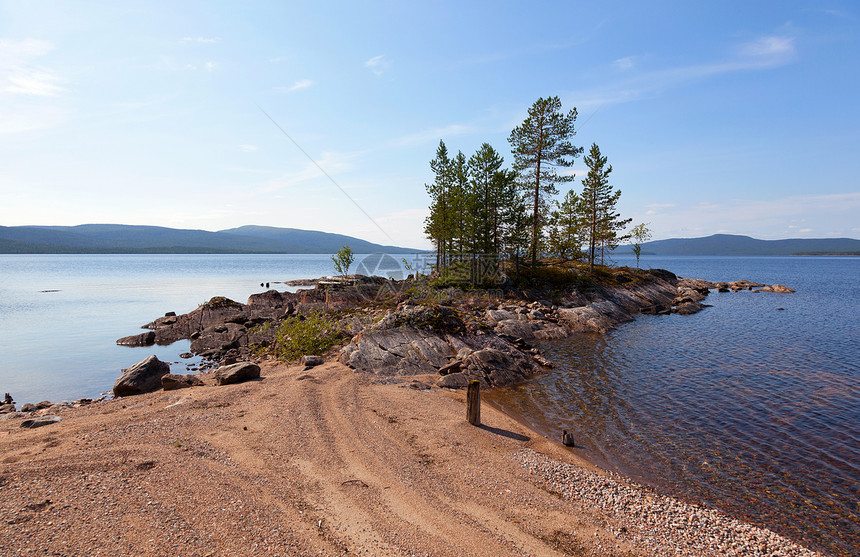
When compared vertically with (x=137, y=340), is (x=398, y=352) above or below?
above

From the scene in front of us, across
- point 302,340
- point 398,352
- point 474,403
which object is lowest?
point 474,403

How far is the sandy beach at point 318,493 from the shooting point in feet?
24.0

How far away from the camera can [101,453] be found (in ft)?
32.9

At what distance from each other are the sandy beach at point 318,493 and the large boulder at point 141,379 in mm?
4300

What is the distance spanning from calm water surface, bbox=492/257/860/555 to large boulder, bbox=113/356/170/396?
54.9ft

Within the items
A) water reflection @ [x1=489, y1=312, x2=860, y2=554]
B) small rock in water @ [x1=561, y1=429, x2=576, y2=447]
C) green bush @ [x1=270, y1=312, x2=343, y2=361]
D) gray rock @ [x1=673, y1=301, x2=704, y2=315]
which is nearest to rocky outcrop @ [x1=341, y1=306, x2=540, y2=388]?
water reflection @ [x1=489, y1=312, x2=860, y2=554]

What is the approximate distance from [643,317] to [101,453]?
4664 centimetres

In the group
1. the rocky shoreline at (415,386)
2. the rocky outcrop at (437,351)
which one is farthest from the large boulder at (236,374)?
the rocky outcrop at (437,351)

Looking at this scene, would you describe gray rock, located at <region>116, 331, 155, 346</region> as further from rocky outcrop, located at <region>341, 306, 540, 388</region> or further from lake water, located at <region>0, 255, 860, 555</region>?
rocky outcrop, located at <region>341, 306, 540, 388</region>

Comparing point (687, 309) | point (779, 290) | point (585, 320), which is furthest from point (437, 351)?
point (779, 290)

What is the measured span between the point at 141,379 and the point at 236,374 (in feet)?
15.0

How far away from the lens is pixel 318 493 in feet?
29.2

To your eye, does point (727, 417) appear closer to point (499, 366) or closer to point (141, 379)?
point (499, 366)

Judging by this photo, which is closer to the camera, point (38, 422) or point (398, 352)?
point (38, 422)
